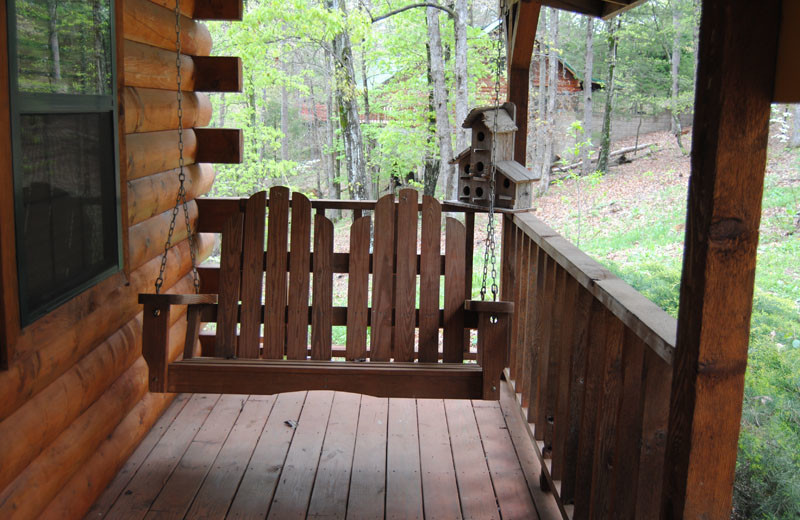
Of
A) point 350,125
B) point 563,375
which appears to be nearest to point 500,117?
point 563,375

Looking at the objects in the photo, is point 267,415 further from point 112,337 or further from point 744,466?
point 744,466

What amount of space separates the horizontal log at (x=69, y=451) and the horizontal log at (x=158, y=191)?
2.29 ft

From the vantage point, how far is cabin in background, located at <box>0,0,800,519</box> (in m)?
1.35

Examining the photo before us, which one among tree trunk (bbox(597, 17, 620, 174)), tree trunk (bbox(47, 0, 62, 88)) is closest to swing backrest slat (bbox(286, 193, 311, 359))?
tree trunk (bbox(47, 0, 62, 88))

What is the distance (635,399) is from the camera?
1.91 m

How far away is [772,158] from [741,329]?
13.5 metres

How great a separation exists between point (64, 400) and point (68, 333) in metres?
0.23

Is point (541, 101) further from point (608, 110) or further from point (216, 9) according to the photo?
point (216, 9)

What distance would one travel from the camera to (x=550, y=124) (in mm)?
16703

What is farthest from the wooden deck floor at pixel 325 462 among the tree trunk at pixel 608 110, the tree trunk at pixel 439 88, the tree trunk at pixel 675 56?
the tree trunk at pixel 675 56

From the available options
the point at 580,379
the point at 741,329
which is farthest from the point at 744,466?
the point at 741,329

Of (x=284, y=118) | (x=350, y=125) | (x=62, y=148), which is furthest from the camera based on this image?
(x=284, y=118)

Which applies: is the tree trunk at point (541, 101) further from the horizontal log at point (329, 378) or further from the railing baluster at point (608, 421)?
the railing baluster at point (608, 421)

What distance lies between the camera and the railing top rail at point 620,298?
63.8 inches
